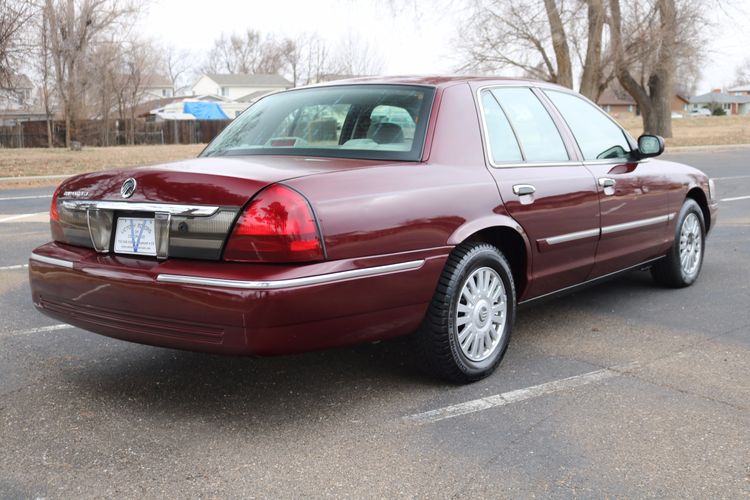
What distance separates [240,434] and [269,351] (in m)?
0.41

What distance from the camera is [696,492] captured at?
2.93m

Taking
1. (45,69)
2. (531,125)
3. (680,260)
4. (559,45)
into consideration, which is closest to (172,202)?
(531,125)

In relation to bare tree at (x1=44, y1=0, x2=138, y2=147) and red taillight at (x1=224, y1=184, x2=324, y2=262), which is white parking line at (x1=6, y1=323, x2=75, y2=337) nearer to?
red taillight at (x1=224, y1=184, x2=324, y2=262)

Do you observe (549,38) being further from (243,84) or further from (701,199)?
(243,84)

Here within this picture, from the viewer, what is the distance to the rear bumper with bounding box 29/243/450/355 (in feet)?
10.7

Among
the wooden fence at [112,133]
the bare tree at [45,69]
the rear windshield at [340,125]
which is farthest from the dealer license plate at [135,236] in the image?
the wooden fence at [112,133]

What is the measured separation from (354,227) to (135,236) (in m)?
0.97

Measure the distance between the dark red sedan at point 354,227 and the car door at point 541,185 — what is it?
1 centimetres

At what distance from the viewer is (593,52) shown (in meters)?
30.0

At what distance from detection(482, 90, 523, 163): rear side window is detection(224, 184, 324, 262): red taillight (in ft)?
4.52

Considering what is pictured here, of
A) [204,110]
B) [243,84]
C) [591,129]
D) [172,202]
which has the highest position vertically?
[243,84]

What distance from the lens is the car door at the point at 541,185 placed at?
172 inches

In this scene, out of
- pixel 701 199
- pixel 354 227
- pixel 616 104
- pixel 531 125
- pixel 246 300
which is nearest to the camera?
pixel 246 300

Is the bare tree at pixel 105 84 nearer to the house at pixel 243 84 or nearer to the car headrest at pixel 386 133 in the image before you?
the house at pixel 243 84
